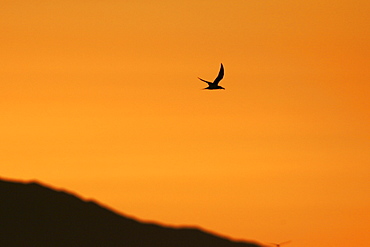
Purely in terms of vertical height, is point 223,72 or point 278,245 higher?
point 223,72

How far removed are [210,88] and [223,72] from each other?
2.20 meters

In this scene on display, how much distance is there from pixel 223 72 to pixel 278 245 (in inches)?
645

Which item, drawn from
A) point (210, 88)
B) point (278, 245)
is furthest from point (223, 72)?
point (278, 245)

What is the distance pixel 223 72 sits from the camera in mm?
87062

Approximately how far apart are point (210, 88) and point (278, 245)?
16.8 metres

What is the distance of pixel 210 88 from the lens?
85.4 meters

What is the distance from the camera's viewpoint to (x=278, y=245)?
316 feet

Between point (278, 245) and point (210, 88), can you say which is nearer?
point (210, 88)

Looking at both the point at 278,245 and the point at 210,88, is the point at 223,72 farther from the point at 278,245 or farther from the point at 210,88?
the point at 278,245

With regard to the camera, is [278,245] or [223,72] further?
[278,245]

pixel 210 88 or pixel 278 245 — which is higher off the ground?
pixel 210 88
